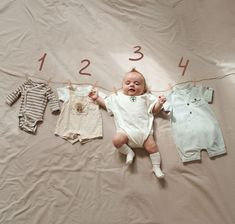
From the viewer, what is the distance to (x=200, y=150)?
1360 mm

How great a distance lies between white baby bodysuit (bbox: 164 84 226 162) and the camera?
1.36 meters

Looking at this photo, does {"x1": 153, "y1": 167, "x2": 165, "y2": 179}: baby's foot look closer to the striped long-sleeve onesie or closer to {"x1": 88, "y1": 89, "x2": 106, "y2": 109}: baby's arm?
{"x1": 88, "y1": 89, "x2": 106, "y2": 109}: baby's arm

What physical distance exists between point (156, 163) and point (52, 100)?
54 centimetres

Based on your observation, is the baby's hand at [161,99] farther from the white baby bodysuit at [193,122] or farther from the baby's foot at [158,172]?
the baby's foot at [158,172]

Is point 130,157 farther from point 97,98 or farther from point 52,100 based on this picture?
point 52,100

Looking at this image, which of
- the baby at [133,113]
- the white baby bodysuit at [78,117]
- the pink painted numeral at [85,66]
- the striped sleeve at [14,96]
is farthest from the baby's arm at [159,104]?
the striped sleeve at [14,96]

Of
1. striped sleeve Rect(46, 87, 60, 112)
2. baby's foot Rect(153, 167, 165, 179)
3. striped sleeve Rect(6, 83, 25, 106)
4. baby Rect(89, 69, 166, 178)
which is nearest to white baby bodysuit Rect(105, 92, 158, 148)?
baby Rect(89, 69, 166, 178)

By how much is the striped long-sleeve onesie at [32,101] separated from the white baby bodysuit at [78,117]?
0.16ft

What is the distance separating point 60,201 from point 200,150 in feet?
1.93

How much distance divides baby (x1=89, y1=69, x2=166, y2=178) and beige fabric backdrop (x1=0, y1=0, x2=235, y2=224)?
4 centimetres

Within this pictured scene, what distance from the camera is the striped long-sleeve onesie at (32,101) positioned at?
1.44 m

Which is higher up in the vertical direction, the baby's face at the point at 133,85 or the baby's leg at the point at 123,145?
the baby's face at the point at 133,85

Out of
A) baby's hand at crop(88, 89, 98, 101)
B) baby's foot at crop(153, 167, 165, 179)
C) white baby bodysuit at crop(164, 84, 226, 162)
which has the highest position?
baby's hand at crop(88, 89, 98, 101)

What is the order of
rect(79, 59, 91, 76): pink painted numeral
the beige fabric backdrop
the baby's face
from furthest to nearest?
rect(79, 59, 91, 76): pink painted numeral < the baby's face < the beige fabric backdrop
